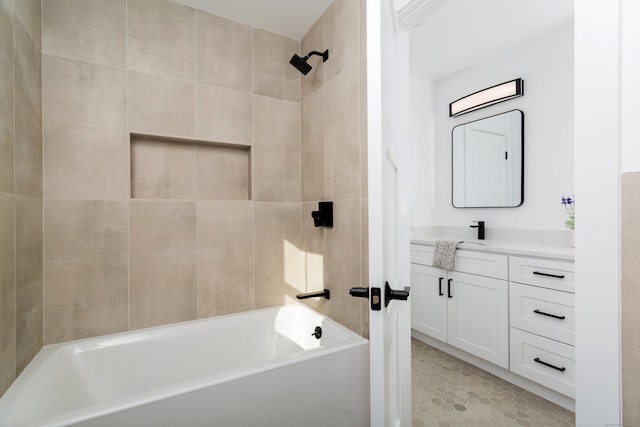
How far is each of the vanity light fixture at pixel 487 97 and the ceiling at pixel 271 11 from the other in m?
1.67

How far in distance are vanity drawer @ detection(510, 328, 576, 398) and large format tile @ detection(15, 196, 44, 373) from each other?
2.63m

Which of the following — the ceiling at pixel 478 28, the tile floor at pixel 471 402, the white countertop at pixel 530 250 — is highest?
the ceiling at pixel 478 28

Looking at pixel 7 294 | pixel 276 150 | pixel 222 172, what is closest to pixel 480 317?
pixel 276 150

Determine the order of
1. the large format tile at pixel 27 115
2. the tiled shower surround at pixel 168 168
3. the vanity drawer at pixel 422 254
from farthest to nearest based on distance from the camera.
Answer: the vanity drawer at pixel 422 254 → the tiled shower surround at pixel 168 168 → the large format tile at pixel 27 115

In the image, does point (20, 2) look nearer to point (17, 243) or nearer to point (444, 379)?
point (17, 243)

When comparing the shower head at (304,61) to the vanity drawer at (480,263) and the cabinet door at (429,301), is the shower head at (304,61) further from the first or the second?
the cabinet door at (429,301)

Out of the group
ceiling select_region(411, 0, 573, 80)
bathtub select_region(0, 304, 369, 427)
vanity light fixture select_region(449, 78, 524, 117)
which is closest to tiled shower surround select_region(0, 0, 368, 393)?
bathtub select_region(0, 304, 369, 427)

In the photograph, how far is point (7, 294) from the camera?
116 centimetres

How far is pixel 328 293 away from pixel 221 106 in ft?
4.43

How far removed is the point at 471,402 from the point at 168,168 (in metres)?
2.34

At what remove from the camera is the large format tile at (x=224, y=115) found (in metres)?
1.93

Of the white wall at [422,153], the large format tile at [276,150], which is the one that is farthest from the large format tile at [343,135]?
the white wall at [422,153]

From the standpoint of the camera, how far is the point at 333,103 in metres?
1.84

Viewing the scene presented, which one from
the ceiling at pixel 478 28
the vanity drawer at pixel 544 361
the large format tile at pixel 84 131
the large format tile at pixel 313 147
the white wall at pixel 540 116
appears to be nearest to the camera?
the large format tile at pixel 84 131
